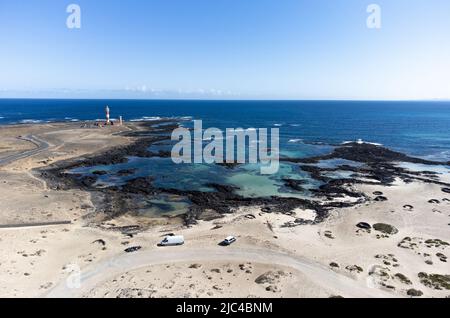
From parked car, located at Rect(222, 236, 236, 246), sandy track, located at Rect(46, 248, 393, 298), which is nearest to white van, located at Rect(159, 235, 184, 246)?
sandy track, located at Rect(46, 248, 393, 298)

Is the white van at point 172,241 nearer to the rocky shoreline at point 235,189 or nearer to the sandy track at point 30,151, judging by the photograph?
the rocky shoreline at point 235,189

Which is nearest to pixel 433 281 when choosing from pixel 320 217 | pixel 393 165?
pixel 320 217

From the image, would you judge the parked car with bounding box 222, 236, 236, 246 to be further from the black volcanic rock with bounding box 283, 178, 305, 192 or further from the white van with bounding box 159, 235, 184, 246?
the black volcanic rock with bounding box 283, 178, 305, 192

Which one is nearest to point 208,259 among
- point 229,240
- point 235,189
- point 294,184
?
point 229,240

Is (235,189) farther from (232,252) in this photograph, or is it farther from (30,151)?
(30,151)

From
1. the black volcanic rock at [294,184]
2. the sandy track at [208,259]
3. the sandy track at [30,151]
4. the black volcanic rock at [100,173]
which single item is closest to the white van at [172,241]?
the sandy track at [208,259]

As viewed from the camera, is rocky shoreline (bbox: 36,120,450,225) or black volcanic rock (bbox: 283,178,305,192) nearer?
rocky shoreline (bbox: 36,120,450,225)
